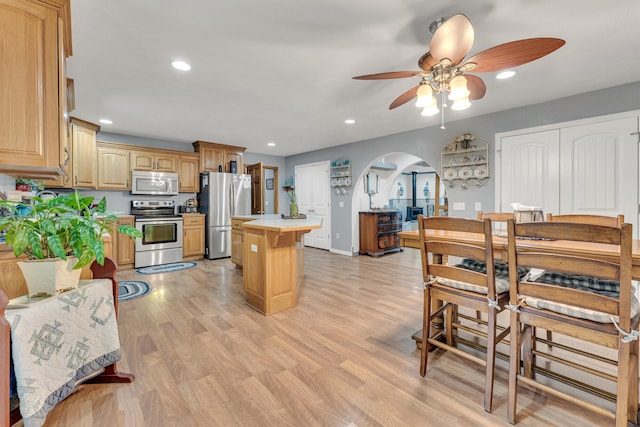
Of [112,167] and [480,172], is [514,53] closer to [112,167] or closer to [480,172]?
[480,172]

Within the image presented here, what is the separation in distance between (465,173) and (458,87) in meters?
2.61

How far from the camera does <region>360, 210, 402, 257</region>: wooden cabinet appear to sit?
5.57 m

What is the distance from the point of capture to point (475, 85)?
2.03 m

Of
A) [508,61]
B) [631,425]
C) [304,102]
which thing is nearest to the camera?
[631,425]

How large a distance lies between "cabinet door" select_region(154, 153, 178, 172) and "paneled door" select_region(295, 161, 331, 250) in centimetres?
284

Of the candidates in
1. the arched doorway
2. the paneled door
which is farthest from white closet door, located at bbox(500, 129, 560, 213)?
the paneled door

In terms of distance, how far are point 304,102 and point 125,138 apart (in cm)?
371

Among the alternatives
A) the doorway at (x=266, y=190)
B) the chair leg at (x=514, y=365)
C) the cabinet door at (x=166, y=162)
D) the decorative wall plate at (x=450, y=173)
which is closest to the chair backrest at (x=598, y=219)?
the chair leg at (x=514, y=365)

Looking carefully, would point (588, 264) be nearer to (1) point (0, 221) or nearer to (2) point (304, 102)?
(1) point (0, 221)

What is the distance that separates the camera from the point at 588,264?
46.0 inches

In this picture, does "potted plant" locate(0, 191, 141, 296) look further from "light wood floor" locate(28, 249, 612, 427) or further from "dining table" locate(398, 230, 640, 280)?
"dining table" locate(398, 230, 640, 280)

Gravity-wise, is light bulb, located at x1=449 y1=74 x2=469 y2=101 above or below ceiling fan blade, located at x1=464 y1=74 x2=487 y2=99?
below

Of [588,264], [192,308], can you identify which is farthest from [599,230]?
[192,308]

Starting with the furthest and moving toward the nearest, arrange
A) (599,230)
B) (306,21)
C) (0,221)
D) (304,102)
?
(304,102) → (306,21) → (0,221) → (599,230)
